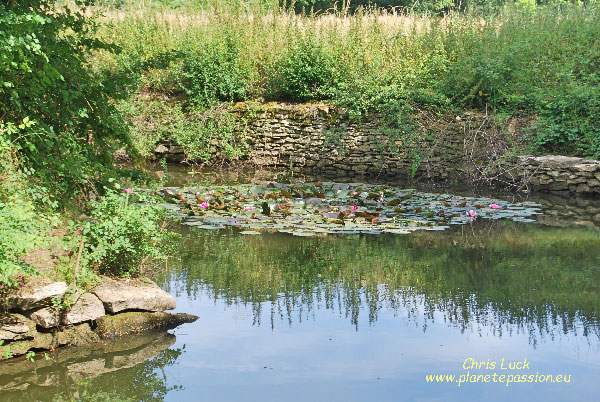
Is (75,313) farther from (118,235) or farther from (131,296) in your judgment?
(118,235)

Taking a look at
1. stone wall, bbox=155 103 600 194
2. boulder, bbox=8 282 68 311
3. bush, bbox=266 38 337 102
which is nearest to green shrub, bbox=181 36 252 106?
stone wall, bbox=155 103 600 194

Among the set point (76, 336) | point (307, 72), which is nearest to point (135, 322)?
point (76, 336)

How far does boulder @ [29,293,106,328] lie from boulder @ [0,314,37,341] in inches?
2.2

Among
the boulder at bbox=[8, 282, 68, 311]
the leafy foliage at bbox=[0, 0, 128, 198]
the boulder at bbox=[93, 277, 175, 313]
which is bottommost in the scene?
the boulder at bbox=[93, 277, 175, 313]

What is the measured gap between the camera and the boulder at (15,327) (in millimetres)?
4160

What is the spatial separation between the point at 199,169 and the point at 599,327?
8.98 m

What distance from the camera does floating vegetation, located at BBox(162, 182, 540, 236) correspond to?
24.8 feet

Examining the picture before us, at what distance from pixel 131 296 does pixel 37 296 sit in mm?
632

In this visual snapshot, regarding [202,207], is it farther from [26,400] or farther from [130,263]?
[26,400]

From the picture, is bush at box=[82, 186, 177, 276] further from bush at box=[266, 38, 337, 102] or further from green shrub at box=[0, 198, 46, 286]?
bush at box=[266, 38, 337, 102]

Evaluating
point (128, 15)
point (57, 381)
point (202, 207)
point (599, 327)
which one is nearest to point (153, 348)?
point (57, 381)

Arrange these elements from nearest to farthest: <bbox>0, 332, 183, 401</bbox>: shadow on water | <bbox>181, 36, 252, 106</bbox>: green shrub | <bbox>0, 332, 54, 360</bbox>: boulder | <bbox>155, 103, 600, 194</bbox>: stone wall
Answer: <bbox>0, 332, 183, 401</bbox>: shadow on water
<bbox>0, 332, 54, 360</bbox>: boulder
<bbox>155, 103, 600, 194</bbox>: stone wall
<bbox>181, 36, 252, 106</bbox>: green shrub

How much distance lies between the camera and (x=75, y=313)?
4430 millimetres

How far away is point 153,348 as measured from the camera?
4.49 m
